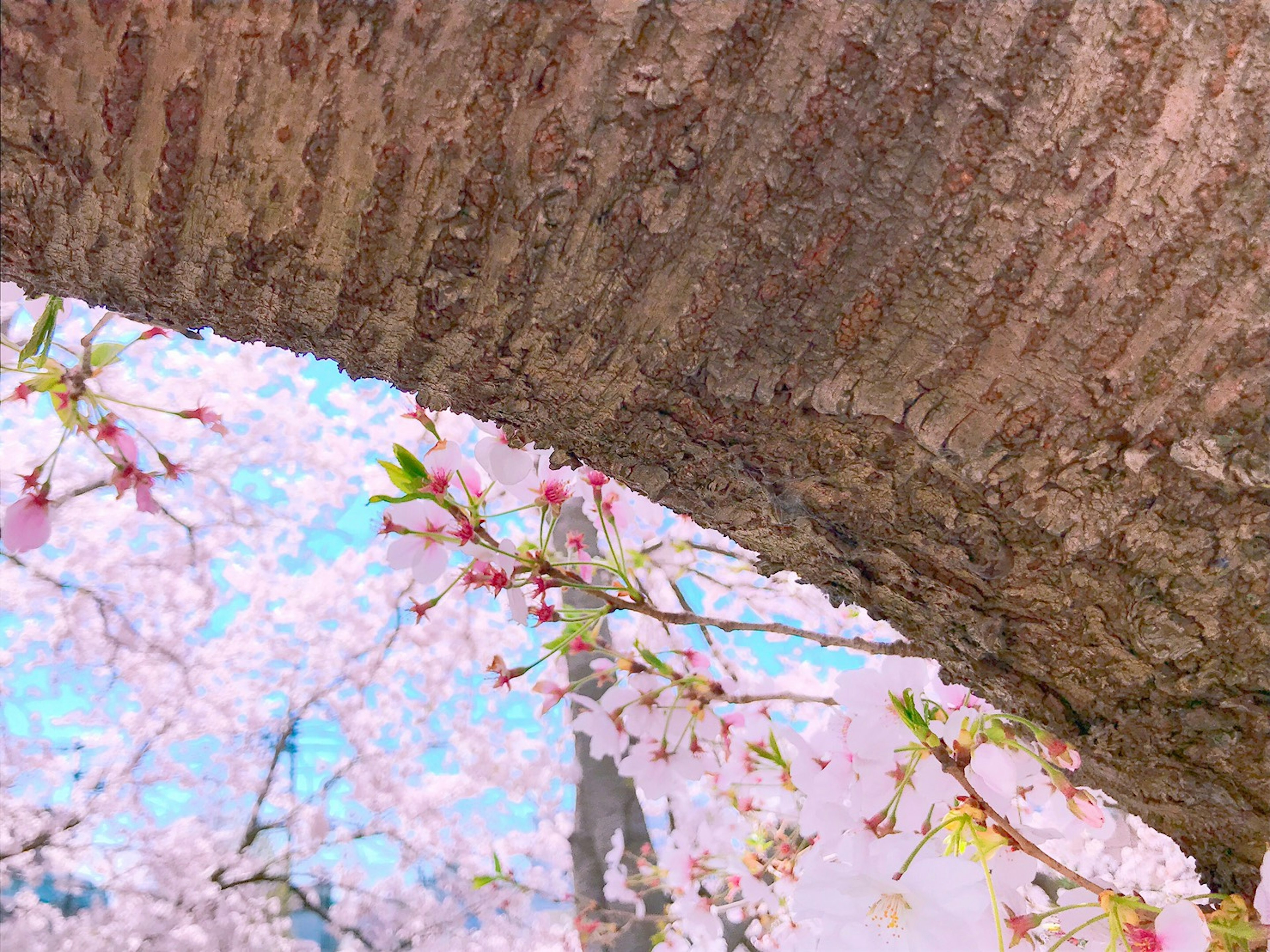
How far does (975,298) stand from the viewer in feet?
1.07

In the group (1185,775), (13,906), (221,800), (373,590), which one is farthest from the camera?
(373,590)

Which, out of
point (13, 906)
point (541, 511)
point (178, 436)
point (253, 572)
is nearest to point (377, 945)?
point (13, 906)

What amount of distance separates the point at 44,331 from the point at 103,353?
21 centimetres

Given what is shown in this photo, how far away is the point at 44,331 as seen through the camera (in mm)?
625

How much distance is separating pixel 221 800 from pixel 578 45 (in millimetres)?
4071

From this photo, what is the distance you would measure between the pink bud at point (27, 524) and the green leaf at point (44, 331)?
0.31 meters

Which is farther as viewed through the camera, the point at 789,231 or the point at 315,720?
the point at 315,720

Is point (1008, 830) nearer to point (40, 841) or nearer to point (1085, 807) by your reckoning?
point (1085, 807)

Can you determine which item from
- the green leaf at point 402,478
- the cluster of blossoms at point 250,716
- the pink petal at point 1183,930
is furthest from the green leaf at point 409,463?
the cluster of blossoms at point 250,716

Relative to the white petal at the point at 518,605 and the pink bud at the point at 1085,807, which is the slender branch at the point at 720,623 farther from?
the pink bud at the point at 1085,807

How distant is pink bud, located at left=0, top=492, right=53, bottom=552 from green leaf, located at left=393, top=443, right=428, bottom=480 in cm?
43

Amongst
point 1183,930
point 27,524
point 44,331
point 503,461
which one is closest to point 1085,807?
point 1183,930

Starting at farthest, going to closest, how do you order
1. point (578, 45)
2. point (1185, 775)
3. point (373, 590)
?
point (373, 590), point (1185, 775), point (578, 45)

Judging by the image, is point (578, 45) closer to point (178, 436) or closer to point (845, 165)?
point (845, 165)
